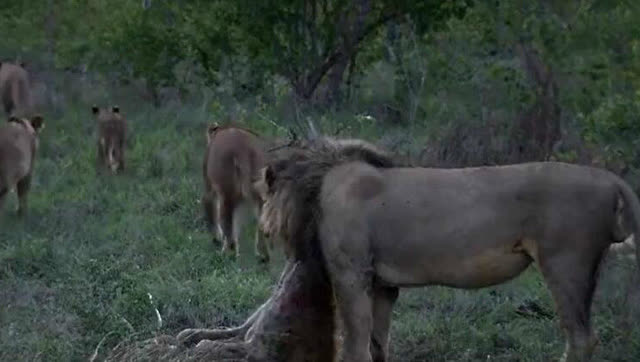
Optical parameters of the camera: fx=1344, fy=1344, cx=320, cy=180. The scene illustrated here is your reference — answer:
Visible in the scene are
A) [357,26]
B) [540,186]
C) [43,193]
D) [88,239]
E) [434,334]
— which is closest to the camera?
[540,186]

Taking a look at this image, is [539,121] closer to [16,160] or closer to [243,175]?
[243,175]

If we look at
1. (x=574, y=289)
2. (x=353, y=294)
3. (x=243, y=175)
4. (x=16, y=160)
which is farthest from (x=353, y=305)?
(x=16, y=160)

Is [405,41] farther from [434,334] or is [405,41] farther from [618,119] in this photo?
[434,334]

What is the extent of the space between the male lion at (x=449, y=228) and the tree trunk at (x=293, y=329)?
0.45 feet

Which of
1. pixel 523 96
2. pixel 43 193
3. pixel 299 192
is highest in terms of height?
pixel 299 192

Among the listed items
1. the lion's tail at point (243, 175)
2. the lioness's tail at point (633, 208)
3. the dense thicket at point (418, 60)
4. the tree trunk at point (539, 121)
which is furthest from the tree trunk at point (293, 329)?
the tree trunk at point (539, 121)

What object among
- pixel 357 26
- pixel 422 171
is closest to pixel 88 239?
pixel 422 171

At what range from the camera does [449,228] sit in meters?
7.59

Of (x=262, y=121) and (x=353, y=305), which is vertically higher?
(x=353, y=305)

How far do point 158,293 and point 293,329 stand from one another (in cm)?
221

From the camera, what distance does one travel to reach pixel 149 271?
10.7 meters

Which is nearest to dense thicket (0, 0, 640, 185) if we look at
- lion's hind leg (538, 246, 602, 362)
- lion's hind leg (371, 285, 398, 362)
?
lion's hind leg (538, 246, 602, 362)

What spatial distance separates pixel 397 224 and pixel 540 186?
834 mm

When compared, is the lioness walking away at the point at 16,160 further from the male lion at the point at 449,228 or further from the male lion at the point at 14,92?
the male lion at the point at 14,92
